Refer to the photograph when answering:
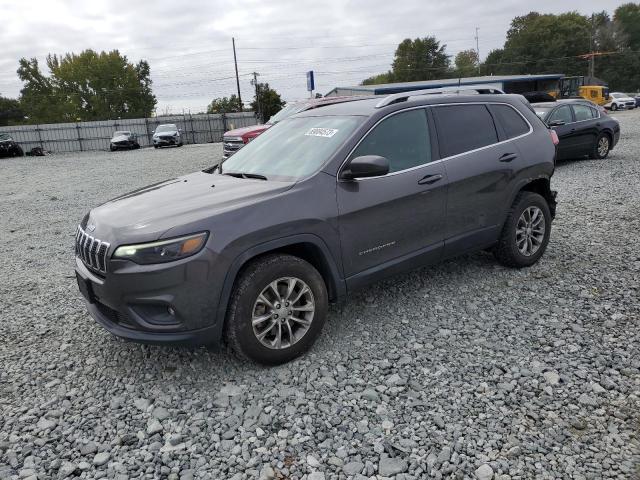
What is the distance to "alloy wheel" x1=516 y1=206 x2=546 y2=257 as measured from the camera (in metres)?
4.92

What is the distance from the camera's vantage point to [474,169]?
4.42 m

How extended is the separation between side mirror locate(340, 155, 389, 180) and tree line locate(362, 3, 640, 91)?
276 feet

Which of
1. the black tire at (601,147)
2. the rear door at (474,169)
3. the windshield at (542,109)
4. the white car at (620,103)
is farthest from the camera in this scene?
the white car at (620,103)

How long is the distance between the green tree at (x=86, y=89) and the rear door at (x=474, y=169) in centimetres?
8087

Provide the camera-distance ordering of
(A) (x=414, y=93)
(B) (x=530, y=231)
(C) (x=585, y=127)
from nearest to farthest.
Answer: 1. (A) (x=414, y=93)
2. (B) (x=530, y=231)
3. (C) (x=585, y=127)

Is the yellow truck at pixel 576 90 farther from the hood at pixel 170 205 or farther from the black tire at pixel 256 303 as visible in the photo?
the black tire at pixel 256 303

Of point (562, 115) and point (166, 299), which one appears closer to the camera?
point (166, 299)

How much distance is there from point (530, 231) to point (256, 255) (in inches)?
120

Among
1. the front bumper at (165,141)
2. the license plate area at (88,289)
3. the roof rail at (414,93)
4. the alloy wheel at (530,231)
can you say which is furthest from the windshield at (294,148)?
the front bumper at (165,141)

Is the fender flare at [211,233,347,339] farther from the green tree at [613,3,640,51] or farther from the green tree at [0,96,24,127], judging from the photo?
the green tree at [613,3,640,51]

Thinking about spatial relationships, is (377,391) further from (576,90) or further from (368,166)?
(576,90)

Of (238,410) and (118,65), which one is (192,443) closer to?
(238,410)

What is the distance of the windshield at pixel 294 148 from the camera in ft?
12.5

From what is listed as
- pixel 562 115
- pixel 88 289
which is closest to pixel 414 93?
pixel 88 289
